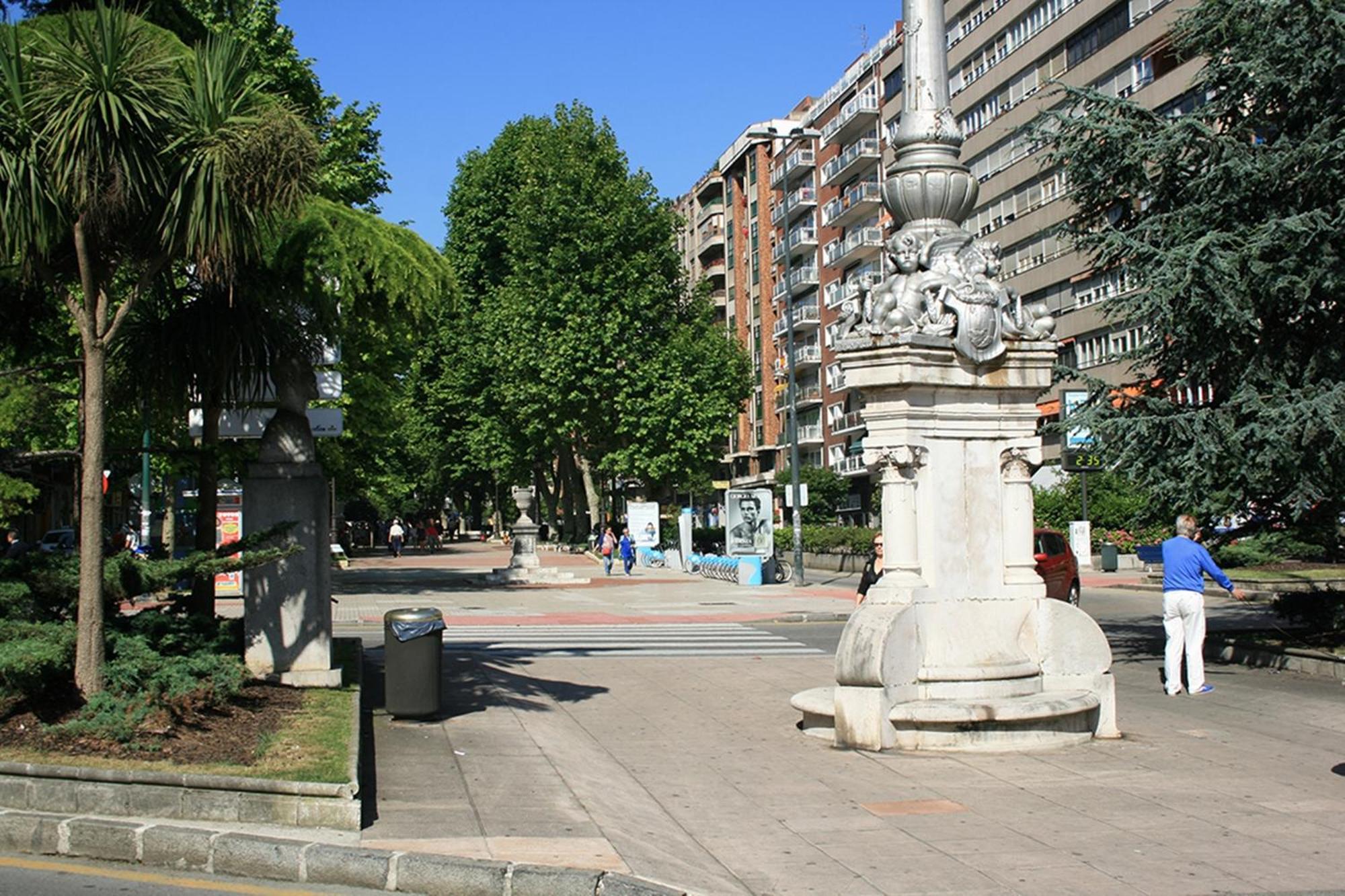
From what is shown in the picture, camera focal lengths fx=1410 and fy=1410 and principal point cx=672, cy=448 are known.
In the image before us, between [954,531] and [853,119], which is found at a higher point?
[853,119]

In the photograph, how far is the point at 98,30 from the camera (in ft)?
29.9

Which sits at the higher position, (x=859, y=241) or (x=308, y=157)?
(x=859, y=241)

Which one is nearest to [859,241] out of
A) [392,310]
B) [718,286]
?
[718,286]

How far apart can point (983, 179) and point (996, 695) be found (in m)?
54.1

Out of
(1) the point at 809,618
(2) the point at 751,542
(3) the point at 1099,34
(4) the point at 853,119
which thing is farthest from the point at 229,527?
(4) the point at 853,119

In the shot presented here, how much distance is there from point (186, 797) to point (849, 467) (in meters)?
69.6

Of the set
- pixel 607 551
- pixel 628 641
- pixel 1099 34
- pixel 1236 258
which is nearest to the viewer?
pixel 1236 258

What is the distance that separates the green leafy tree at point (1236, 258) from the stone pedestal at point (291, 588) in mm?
9606

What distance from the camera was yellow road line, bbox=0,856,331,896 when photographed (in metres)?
6.77

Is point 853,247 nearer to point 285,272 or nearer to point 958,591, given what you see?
point 285,272

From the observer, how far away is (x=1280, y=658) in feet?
53.6

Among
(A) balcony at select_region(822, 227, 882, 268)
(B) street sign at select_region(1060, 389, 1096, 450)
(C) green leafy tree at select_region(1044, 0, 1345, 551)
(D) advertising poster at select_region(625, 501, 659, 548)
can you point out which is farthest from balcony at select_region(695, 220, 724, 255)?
(C) green leafy tree at select_region(1044, 0, 1345, 551)

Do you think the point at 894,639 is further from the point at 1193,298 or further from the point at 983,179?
the point at 983,179

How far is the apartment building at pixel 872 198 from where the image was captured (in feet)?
167
